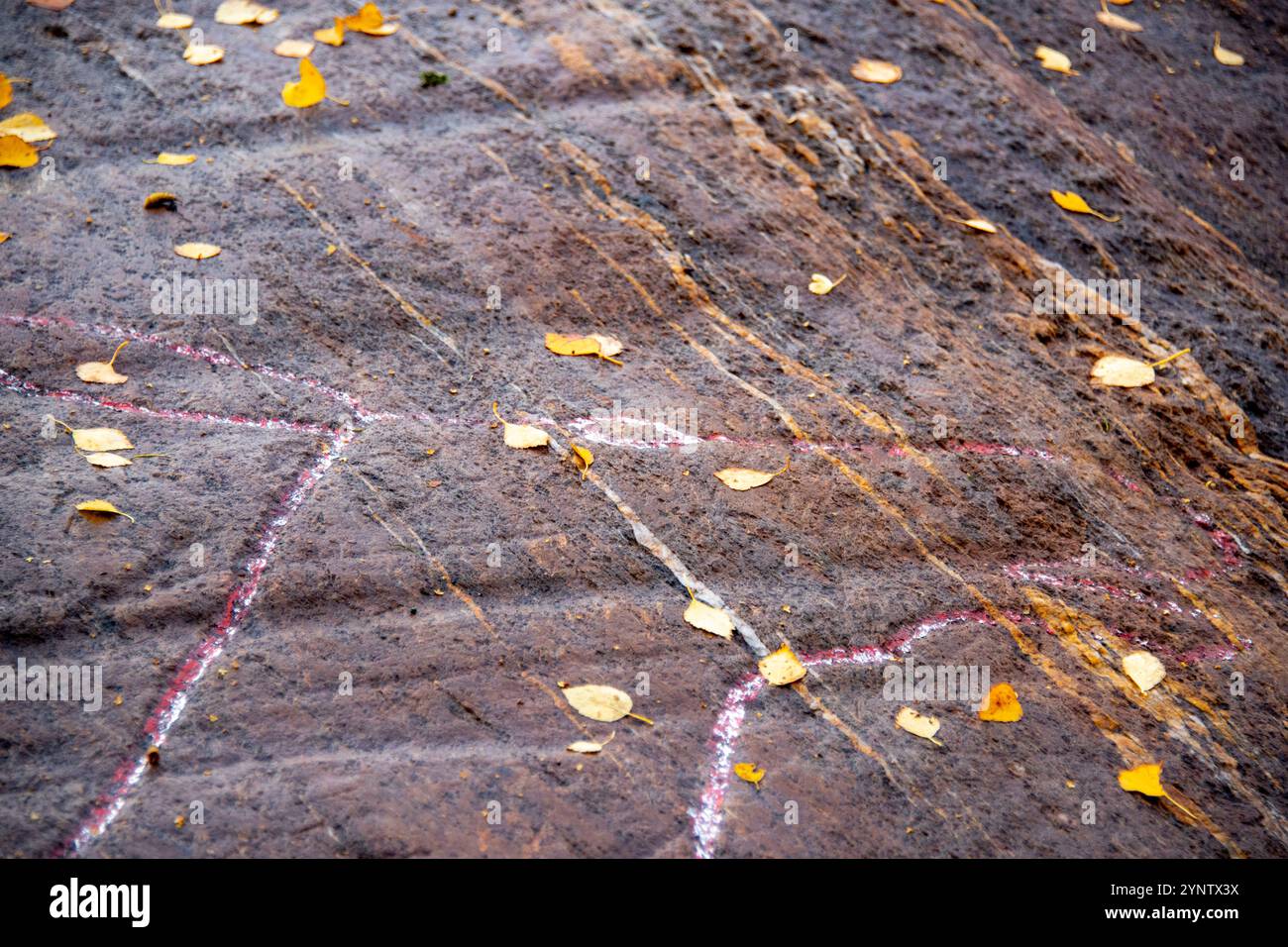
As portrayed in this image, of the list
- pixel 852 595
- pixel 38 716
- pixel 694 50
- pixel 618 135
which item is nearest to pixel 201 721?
pixel 38 716

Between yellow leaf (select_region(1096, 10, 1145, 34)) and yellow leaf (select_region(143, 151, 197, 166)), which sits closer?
yellow leaf (select_region(143, 151, 197, 166))

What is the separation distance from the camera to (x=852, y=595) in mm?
2449

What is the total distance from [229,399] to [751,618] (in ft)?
4.71

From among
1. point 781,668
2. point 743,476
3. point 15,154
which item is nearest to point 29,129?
point 15,154

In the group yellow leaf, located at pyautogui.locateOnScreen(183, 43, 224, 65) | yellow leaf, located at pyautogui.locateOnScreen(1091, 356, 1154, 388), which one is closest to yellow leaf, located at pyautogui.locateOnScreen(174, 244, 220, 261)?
yellow leaf, located at pyautogui.locateOnScreen(183, 43, 224, 65)

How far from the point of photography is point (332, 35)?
11.8 ft

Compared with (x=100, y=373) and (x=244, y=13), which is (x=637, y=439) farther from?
(x=244, y=13)

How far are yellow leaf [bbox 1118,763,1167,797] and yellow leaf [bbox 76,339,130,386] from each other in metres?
2.56

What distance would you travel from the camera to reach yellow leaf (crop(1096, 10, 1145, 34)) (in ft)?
14.2

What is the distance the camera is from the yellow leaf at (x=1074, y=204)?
3580 mm

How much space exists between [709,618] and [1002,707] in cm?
68

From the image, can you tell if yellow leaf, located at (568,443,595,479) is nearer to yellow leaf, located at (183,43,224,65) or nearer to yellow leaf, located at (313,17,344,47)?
yellow leaf, located at (313,17,344,47)

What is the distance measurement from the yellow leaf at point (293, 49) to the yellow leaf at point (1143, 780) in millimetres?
3320

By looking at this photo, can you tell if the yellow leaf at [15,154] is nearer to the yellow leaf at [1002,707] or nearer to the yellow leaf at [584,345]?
the yellow leaf at [584,345]
